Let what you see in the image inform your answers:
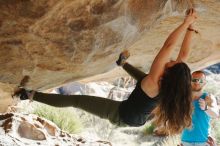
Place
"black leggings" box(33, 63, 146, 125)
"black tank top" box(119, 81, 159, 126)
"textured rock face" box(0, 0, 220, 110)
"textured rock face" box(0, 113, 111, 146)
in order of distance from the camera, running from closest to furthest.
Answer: "textured rock face" box(0, 0, 220, 110) → "black tank top" box(119, 81, 159, 126) → "black leggings" box(33, 63, 146, 125) → "textured rock face" box(0, 113, 111, 146)

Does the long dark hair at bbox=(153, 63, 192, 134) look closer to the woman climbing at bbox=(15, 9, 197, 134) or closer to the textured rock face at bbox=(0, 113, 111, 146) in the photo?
the woman climbing at bbox=(15, 9, 197, 134)

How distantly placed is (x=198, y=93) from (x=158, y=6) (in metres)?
0.89

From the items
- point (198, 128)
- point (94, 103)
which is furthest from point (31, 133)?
point (198, 128)

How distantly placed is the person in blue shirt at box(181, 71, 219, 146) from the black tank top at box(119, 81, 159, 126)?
0.44 meters

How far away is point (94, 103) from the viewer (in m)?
3.85

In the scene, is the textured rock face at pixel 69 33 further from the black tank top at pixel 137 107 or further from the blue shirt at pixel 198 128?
the blue shirt at pixel 198 128

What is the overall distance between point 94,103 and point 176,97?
2.53 ft

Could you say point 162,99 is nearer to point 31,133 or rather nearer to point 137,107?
point 137,107

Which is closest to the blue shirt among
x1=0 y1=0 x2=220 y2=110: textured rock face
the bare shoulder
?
the bare shoulder

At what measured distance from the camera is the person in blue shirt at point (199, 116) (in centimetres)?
379

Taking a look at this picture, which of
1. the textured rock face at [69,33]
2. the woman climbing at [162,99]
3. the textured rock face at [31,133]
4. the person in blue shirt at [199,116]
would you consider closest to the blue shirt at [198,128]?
the person in blue shirt at [199,116]

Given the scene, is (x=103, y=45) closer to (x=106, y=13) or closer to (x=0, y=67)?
(x=106, y=13)

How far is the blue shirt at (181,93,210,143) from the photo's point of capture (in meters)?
3.80

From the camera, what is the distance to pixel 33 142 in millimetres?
5242
